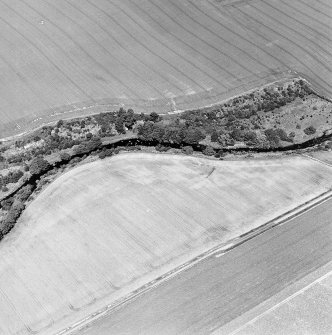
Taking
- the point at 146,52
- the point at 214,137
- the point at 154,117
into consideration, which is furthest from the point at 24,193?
the point at 146,52

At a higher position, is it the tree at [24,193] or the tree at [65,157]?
the tree at [65,157]

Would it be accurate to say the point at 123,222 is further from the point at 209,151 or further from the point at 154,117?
the point at 154,117

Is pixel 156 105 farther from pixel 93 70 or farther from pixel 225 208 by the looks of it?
pixel 225 208

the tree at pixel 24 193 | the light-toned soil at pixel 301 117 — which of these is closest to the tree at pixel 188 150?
the light-toned soil at pixel 301 117

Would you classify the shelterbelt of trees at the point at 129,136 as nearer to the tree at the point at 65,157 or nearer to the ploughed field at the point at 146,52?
the tree at the point at 65,157

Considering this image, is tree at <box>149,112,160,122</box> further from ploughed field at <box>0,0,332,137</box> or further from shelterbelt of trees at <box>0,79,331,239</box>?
ploughed field at <box>0,0,332,137</box>

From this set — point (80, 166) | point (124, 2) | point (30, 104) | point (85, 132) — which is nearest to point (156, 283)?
point (80, 166)
